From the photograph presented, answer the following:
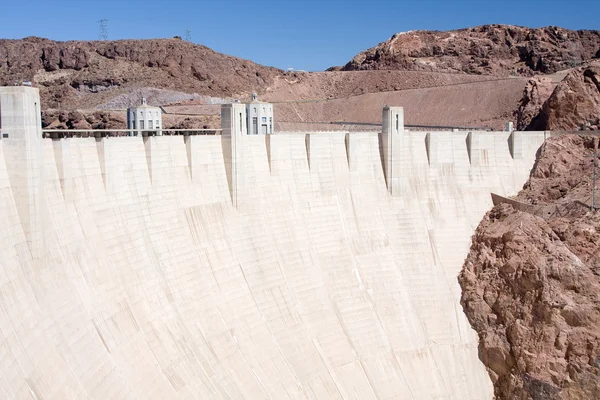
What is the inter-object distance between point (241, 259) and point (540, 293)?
12079 millimetres

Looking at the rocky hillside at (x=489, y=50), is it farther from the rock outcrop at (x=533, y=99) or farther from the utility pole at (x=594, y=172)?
the utility pole at (x=594, y=172)

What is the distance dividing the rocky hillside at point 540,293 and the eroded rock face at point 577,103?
4413mm

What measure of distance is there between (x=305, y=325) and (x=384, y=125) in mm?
11111

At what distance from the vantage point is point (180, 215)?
2395cm

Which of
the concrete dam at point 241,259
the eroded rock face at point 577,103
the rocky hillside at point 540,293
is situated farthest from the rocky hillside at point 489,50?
the rocky hillside at point 540,293

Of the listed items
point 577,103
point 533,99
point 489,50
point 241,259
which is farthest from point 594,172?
point 489,50

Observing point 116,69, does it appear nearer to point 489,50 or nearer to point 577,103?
point 489,50

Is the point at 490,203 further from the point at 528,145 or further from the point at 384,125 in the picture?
the point at 384,125

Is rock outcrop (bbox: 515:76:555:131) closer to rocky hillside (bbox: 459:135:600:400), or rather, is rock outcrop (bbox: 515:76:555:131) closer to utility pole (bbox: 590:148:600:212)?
utility pole (bbox: 590:148:600:212)

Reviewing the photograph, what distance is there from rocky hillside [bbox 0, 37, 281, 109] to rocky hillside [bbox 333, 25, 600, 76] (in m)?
23.4

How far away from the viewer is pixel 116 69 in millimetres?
76312

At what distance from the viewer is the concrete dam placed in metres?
16.8

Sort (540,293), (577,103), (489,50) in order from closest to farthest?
1. (540,293)
2. (577,103)
3. (489,50)

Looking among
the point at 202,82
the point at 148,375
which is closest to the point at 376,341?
the point at 148,375
